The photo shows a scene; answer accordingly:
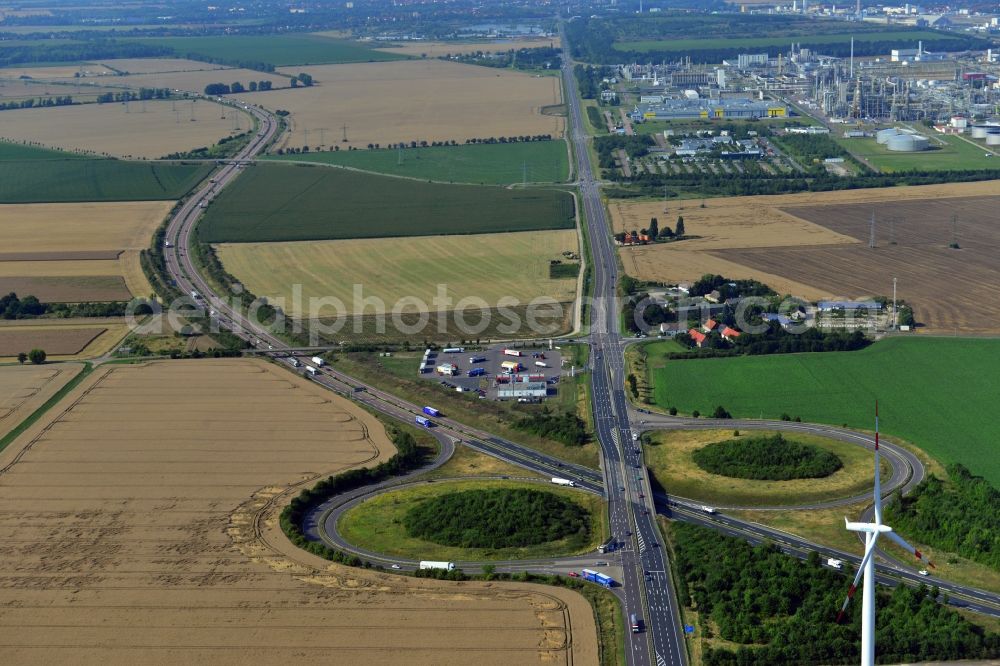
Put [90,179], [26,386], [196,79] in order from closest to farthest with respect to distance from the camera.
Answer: [26,386] → [90,179] → [196,79]

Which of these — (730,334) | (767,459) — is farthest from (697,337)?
(767,459)

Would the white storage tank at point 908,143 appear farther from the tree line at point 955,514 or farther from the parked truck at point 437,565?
the parked truck at point 437,565

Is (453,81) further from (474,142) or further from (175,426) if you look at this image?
(175,426)

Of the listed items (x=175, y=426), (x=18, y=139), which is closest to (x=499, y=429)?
(x=175, y=426)

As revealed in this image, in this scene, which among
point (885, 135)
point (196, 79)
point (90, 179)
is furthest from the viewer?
point (196, 79)

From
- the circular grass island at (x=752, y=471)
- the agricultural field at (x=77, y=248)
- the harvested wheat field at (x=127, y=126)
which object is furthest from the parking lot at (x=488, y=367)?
the harvested wheat field at (x=127, y=126)

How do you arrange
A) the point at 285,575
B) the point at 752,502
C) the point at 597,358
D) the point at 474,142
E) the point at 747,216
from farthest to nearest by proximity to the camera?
the point at 474,142
the point at 747,216
the point at 597,358
the point at 752,502
the point at 285,575

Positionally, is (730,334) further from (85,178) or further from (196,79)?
(196,79)
